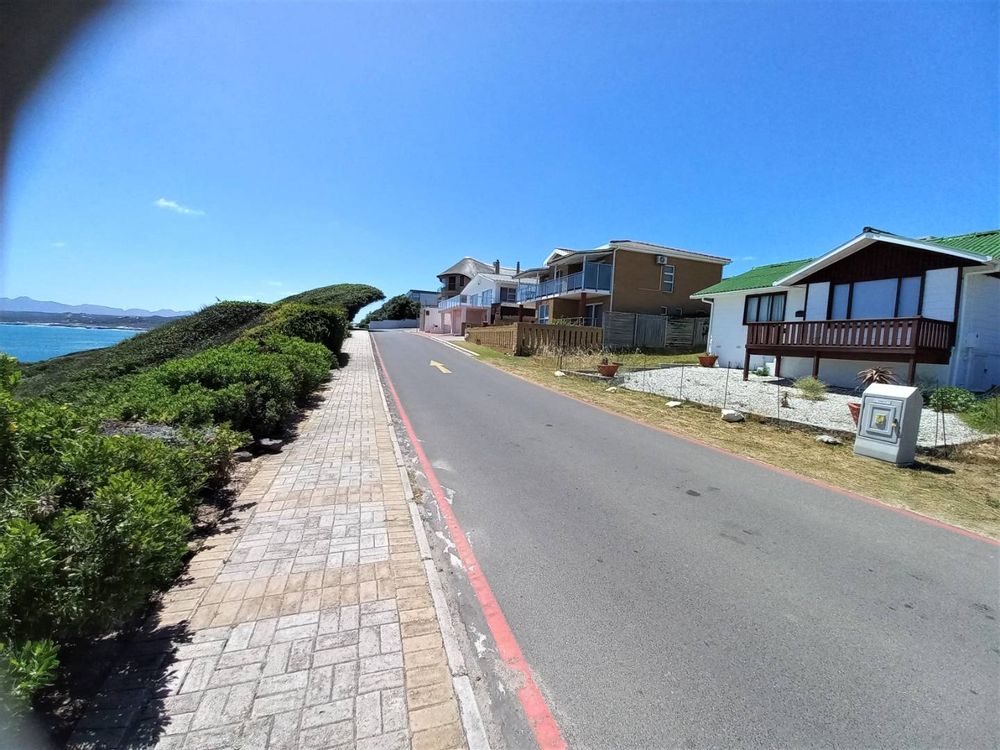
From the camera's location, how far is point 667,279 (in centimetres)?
3048

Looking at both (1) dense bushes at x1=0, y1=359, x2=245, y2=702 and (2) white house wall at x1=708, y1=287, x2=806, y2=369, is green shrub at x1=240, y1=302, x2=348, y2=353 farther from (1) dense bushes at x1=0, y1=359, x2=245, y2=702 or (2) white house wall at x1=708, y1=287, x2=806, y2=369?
(2) white house wall at x1=708, y1=287, x2=806, y2=369

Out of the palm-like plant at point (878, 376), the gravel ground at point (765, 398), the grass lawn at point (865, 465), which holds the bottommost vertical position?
the grass lawn at point (865, 465)

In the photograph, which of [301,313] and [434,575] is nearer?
[434,575]

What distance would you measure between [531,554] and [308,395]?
A: 9.10 meters

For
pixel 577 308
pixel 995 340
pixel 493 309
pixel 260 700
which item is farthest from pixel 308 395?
pixel 493 309

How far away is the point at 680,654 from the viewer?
9.25ft

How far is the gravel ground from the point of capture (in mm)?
9141

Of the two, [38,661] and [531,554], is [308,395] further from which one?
[38,661]

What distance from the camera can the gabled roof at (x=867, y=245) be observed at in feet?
39.5

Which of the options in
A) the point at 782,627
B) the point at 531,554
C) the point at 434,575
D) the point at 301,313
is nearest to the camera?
the point at 782,627

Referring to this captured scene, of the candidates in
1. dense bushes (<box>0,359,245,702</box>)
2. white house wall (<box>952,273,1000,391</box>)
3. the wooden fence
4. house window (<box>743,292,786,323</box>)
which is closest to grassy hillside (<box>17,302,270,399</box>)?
dense bushes (<box>0,359,245,702</box>)

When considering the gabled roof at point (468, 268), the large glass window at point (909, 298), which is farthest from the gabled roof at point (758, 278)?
the gabled roof at point (468, 268)

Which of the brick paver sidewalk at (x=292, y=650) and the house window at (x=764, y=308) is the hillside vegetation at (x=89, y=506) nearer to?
the brick paver sidewalk at (x=292, y=650)

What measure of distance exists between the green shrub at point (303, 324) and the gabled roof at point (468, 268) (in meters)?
52.2
